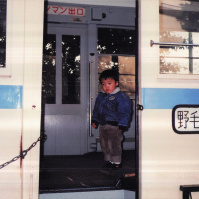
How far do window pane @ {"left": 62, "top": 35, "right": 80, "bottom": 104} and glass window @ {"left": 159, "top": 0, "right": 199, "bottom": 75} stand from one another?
298 cm

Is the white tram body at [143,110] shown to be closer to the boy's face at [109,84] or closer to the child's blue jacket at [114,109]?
the child's blue jacket at [114,109]

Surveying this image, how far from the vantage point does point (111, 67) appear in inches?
228

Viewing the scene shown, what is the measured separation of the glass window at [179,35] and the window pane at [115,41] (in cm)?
303

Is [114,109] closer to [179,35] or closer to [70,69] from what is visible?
[70,69]

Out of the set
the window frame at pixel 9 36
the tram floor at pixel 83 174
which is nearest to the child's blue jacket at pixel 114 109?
the tram floor at pixel 83 174

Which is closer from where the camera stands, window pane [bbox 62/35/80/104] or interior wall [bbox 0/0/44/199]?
interior wall [bbox 0/0/44/199]

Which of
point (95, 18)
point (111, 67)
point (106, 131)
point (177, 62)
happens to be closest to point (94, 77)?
point (111, 67)

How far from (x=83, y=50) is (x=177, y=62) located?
3.07m

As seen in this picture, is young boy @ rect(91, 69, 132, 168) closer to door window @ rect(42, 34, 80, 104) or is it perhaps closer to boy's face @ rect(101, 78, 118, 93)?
boy's face @ rect(101, 78, 118, 93)

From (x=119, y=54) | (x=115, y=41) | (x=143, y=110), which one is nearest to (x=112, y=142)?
(x=143, y=110)

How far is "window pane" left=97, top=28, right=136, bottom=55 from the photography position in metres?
5.75

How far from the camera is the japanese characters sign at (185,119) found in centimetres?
271

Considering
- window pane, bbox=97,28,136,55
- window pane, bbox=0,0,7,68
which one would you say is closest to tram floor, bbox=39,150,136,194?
window pane, bbox=0,0,7,68

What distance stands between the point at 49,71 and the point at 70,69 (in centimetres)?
37
